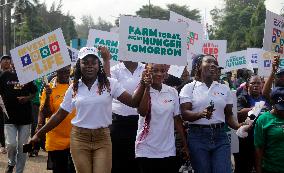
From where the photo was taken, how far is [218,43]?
10.6 meters

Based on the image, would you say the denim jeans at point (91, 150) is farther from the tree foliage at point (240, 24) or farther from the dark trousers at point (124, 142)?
the tree foliage at point (240, 24)

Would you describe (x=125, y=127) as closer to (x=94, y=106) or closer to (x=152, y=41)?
(x=94, y=106)

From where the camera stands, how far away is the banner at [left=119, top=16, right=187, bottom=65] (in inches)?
231

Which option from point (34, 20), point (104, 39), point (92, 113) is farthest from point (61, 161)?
point (34, 20)

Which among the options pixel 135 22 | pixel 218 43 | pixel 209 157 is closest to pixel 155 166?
pixel 209 157

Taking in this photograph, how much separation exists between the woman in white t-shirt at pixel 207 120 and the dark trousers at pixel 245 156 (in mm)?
1341

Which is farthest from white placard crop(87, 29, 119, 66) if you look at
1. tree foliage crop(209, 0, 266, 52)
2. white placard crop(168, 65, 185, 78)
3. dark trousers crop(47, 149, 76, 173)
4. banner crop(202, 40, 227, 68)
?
tree foliage crop(209, 0, 266, 52)

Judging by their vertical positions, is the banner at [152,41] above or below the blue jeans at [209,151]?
above

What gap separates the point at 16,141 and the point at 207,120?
3.87 meters

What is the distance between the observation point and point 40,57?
24.0 ft

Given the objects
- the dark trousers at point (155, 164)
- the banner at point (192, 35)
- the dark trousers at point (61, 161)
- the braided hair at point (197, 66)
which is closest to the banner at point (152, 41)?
the braided hair at point (197, 66)

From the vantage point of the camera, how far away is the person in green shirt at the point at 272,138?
17.2ft

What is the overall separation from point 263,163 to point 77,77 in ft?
6.77

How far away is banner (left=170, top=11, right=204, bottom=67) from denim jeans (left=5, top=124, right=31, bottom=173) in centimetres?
301
